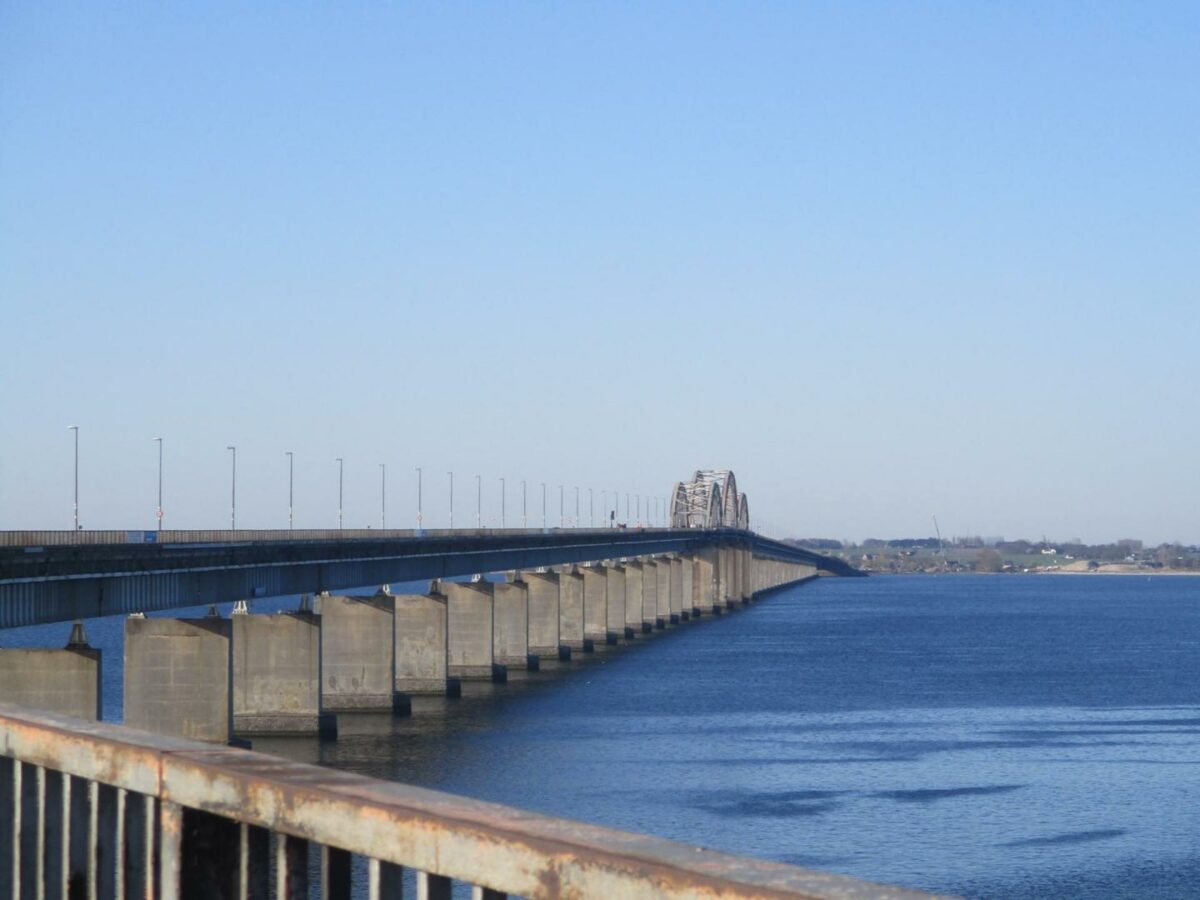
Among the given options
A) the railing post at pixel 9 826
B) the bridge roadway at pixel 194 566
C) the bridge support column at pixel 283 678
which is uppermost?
the bridge roadway at pixel 194 566

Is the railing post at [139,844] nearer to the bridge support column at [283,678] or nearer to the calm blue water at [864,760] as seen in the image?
the calm blue water at [864,760]

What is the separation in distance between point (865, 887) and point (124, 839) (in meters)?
5.06

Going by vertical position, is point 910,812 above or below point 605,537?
below

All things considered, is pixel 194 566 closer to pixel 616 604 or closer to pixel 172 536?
pixel 172 536

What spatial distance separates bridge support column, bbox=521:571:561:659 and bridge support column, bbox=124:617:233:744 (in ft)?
214

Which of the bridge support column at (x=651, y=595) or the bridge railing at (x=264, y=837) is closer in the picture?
the bridge railing at (x=264, y=837)

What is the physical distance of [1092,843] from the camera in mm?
49875

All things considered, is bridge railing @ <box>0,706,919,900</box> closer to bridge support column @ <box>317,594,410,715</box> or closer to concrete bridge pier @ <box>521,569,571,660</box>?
bridge support column @ <box>317,594,410,715</box>

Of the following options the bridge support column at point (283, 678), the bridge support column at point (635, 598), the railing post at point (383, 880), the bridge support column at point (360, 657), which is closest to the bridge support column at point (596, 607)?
the bridge support column at point (635, 598)

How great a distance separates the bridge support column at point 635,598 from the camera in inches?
6673

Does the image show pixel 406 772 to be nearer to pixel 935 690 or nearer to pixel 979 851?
pixel 979 851

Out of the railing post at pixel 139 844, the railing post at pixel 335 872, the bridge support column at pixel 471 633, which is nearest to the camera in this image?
the railing post at pixel 335 872

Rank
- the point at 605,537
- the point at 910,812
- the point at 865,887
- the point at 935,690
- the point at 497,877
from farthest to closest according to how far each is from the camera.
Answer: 1. the point at 605,537
2. the point at 935,690
3. the point at 910,812
4. the point at 497,877
5. the point at 865,887

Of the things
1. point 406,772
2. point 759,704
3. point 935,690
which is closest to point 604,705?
point 759,704
